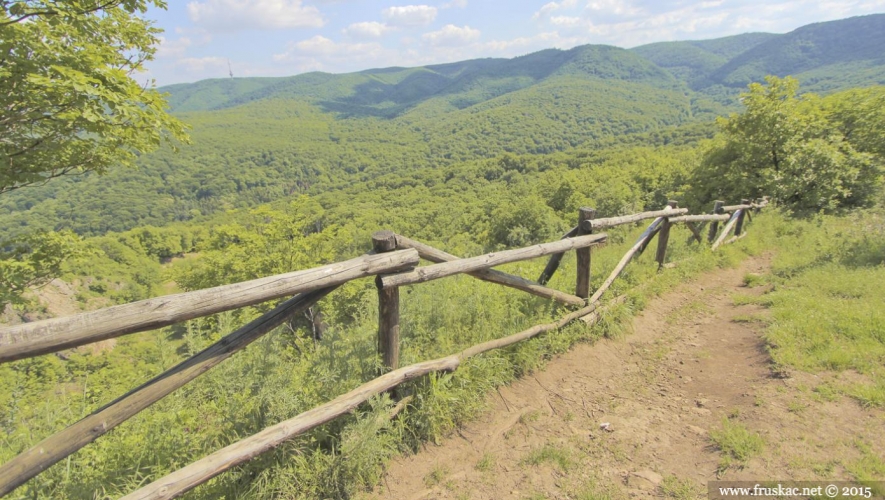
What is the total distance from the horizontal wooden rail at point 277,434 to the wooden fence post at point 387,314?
0.16 meters

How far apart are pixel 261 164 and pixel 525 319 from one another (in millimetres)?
195909

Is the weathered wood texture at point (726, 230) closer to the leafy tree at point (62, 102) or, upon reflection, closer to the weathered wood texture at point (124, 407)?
the weathered wood texture at point (124, 407)

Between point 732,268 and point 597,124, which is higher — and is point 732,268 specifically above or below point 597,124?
below

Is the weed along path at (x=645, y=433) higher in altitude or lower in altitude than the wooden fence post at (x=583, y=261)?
lower

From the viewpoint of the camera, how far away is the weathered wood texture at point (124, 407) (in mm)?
1842

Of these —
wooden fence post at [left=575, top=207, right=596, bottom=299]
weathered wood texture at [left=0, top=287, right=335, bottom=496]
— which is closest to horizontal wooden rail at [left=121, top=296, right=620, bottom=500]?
weathered wood texture at [left=0, top=287, right=335, bottom=496]

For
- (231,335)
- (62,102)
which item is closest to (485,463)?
(231,335)

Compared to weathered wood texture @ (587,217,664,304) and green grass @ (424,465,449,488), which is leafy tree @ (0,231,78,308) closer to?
green grass @ (424,465,449,488)

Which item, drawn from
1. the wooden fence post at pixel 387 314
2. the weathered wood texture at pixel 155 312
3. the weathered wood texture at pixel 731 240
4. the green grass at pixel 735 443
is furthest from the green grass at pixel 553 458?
the weathered wood texture at pixel 731 240

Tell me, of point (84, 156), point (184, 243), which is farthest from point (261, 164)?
point (84, 156)

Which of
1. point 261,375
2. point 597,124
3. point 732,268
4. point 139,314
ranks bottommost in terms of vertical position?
point 732,268

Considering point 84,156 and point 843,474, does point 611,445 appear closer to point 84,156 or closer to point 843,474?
point 843,474

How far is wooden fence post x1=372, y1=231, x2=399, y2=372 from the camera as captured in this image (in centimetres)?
312

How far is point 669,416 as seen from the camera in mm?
3586
